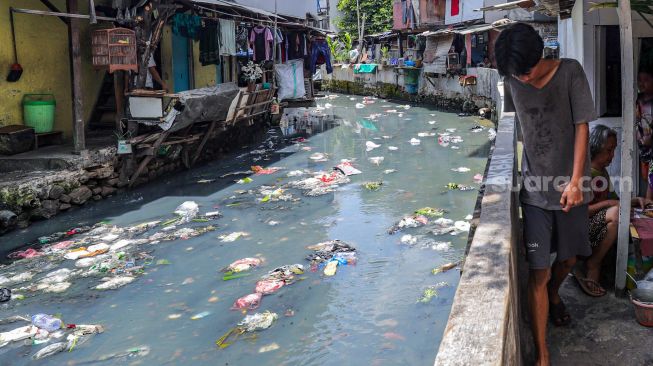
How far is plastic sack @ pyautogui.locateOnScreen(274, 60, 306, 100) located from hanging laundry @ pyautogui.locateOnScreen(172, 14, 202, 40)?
389cm

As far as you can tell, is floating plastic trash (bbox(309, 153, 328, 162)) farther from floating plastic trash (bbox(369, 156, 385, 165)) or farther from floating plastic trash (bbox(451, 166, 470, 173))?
floating plastic trash (bbox(451, 166, 470, 173))

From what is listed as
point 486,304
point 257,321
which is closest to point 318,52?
point 257,321

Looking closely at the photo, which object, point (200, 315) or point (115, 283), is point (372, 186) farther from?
point (200, 315)

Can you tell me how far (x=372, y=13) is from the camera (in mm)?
36031

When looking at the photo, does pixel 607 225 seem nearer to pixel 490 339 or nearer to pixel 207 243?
pixel 490 339

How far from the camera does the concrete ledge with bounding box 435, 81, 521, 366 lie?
167 centimetres

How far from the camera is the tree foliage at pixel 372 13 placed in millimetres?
35656

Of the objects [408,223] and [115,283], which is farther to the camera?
[408,223]

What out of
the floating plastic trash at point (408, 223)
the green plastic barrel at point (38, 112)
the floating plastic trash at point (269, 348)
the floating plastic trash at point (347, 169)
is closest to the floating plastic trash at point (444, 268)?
the floating plastic trash at point (408, 223)

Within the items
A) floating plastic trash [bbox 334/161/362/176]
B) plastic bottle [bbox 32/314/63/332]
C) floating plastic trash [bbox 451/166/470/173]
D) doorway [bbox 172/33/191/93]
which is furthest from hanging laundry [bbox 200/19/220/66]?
plastic bottle [bbox 32/314/63/332]

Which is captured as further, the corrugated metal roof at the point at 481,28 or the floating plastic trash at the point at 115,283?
the corrugated metal roof at the point at 481,28

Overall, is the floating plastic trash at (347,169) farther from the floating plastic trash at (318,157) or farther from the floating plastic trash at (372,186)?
the floating plastic trash at (318,157)

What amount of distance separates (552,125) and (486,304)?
1189 mm

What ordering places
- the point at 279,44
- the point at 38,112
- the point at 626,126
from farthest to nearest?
1. the point at 279,44
2. the point at 38,112
3. the point at 626,126
